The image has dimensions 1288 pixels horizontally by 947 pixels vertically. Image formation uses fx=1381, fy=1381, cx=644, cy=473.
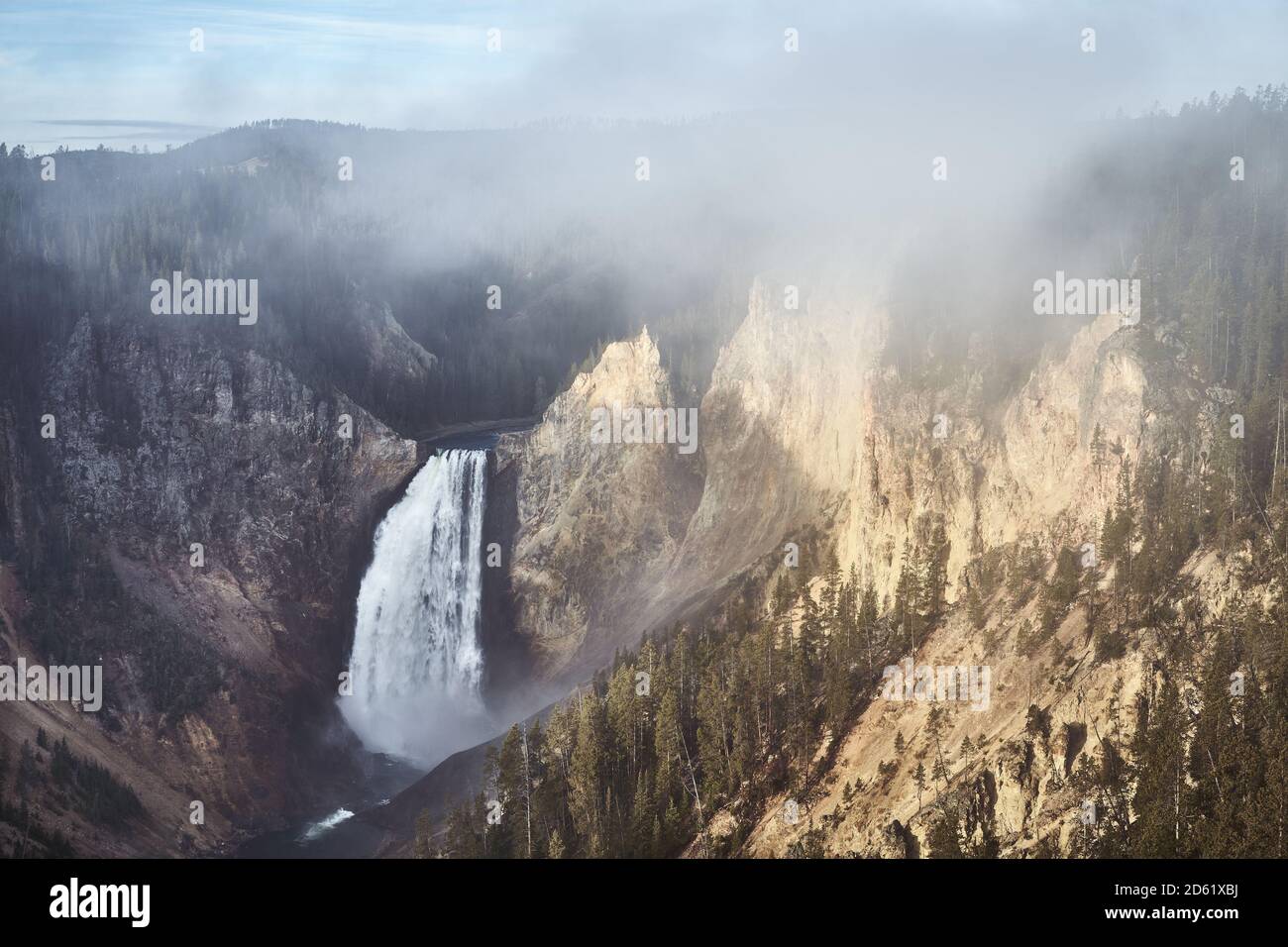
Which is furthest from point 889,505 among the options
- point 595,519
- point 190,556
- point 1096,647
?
point 190,556

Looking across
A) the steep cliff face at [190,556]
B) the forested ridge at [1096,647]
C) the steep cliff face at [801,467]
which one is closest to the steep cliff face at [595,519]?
the steep cliff face at [801,467]

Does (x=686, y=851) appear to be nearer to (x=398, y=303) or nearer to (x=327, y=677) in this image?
(x=327, y=677)

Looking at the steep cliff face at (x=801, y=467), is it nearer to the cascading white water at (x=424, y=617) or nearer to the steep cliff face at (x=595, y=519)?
the steep cliff face at (x=595, y=519)

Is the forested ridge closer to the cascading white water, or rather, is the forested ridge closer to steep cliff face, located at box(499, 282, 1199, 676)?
steep cliff face, located at box(499, 282, 1199, 676)

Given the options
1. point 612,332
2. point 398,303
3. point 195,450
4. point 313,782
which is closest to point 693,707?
point 313,782

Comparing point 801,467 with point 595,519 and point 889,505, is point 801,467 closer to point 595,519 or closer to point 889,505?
point 889,505

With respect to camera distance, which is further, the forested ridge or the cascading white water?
the cascading white water

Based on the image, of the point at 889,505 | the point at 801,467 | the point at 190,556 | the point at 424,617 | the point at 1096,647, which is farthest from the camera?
the point at 424,617

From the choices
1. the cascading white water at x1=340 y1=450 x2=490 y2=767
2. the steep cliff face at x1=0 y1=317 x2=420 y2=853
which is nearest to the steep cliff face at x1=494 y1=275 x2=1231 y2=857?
the cascading white water at x1=340 y1=450 x2=490 y2=767
